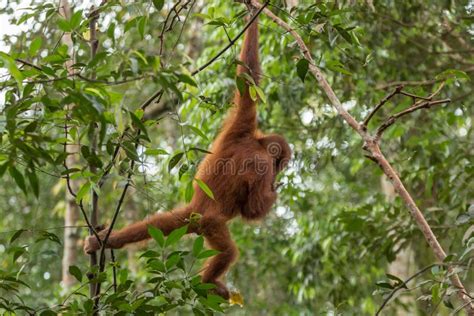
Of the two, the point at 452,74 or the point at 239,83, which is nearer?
the point at 239,83

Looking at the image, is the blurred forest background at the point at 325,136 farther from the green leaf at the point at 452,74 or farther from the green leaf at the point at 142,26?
the green leaf at the point at 142,26

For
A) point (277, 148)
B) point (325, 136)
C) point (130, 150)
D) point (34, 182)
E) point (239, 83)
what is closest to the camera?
point (34, 182)

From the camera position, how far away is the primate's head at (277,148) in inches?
183

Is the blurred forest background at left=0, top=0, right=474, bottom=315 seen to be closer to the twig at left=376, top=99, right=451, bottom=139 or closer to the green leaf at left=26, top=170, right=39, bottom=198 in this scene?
the twig at left=376, top=99, right=451, bottom=139

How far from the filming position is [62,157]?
231cm

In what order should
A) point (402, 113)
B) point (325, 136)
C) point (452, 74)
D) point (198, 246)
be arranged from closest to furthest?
point (402, 113) < point (198, 246) < point (452, 74) < point (325, 136)

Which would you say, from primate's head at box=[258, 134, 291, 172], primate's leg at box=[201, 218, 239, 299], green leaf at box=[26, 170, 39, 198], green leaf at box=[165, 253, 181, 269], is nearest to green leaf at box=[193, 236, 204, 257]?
green leaf at box=[165, 253, 181, 269]

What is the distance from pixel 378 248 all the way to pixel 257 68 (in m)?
2.59

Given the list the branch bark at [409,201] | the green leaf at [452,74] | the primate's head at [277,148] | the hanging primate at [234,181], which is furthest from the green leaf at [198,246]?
the primate's head at [277,148]

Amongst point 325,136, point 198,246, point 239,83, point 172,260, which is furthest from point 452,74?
point 325,136

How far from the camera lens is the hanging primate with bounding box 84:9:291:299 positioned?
441cm

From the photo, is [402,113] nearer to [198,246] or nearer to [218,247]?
[198,246]

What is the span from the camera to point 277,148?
4672mm

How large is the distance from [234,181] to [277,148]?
15.4 inches
